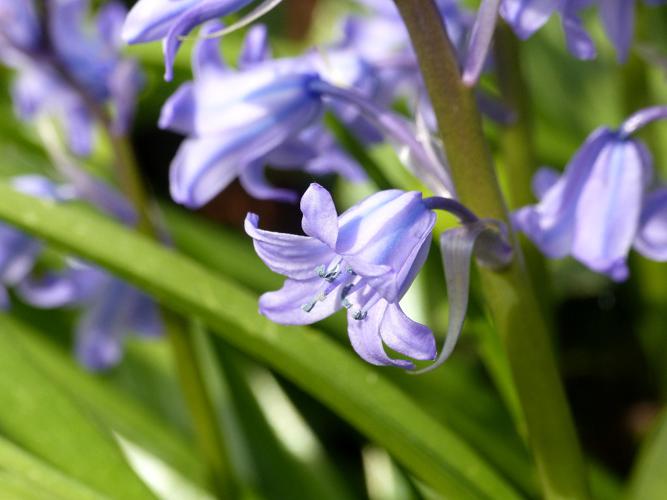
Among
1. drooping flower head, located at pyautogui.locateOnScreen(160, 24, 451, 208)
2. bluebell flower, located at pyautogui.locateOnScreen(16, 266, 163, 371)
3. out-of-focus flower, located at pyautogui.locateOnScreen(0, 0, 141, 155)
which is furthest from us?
bluebell flower, located at pyautogui.locateOnScreen(16, 266, 163, 371)

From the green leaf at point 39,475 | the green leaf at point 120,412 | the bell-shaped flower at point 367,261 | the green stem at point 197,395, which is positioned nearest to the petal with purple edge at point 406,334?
the bell-shaped flower at point 367,261

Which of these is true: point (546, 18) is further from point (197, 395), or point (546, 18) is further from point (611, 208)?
point (197, 395)

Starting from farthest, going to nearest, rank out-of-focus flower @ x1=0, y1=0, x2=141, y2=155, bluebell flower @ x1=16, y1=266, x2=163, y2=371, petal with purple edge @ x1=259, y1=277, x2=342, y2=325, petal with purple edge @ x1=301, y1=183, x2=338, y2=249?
bluebell flower @ x1=16, y1=266, x2=163, y2=371
out-of-focus flower @ x1=0, y1=0, x2=141, y2=155
petal with purple edge @ x1=259, y1=277, x2=342, y2=325
petal with purple edge @ x1=301, y1=183, x2=338, y2=249

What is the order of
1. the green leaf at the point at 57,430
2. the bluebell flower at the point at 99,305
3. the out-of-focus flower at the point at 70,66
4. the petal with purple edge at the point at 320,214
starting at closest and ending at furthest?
the petal with purple edge at the point at 320,214
the green leaf at the point at 57,430
the out-of-focus flower at the point at 70,66
the bluebell flower at the point at 99,305

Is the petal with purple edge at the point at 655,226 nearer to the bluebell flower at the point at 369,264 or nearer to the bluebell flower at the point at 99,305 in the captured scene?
the bluebell flower at the point at 369,264

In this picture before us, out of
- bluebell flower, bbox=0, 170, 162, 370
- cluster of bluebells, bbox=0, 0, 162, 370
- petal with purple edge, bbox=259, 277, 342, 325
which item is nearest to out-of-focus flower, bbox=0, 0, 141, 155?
cluster of bluebells, bbox=0, 0, 162, 370

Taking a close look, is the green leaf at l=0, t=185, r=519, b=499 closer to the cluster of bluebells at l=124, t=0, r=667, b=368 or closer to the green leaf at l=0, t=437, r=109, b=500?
the cluster of bluebells at l=124, t=0, r=667, b=368

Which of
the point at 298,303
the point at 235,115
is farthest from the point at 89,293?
the point at 298,303
